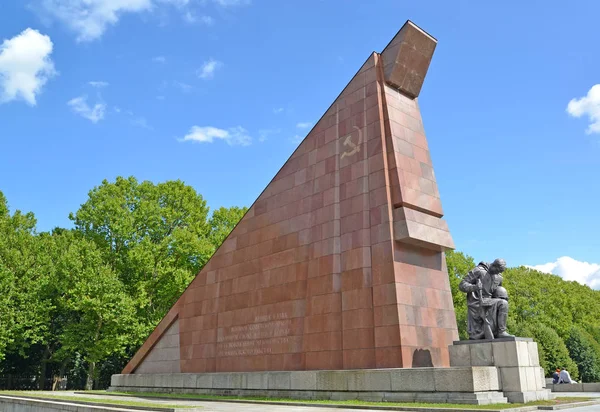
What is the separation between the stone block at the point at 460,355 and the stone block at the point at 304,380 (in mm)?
4006

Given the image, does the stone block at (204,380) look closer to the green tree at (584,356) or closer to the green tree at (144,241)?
the green tree at (144,241)

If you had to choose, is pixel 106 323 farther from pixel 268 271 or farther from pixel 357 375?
pixel 357 375

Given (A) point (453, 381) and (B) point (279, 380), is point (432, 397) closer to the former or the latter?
(A) point (453, 381)

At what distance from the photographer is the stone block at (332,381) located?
46.7 feet

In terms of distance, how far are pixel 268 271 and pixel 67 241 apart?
22.5 meters

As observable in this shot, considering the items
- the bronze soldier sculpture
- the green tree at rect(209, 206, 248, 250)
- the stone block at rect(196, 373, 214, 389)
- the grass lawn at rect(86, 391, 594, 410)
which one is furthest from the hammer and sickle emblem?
the green tree at rect(209, 206, 248, 250)

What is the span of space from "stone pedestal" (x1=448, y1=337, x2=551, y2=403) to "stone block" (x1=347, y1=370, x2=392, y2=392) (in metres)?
1.79

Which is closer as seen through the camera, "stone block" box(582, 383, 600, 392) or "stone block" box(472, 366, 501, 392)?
"stone block" box(472, 366, 501, 392)

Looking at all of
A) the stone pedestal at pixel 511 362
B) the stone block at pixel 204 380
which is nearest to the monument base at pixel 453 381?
the stone pedestal at pixel 511 362

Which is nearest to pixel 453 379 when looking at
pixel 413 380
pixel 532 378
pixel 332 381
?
pixel 413 380

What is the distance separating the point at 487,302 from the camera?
13281 mm

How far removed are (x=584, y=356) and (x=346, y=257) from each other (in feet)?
104

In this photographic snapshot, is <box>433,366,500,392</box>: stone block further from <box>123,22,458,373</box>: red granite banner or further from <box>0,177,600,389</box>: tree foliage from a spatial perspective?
<box>0,177,600,389</box>: tree foliage

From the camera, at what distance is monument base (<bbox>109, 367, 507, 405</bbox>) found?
468 inches
